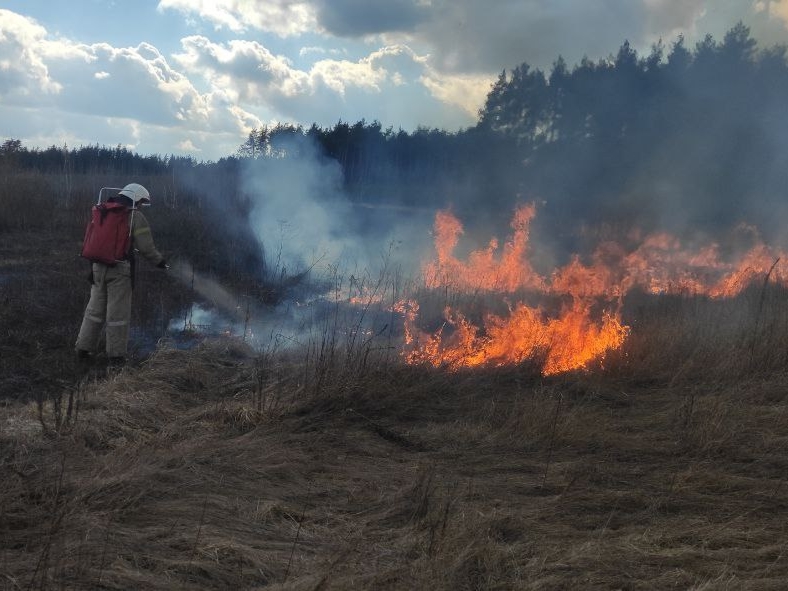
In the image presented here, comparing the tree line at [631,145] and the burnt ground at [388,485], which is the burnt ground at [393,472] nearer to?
the burnt ground at [388,485]

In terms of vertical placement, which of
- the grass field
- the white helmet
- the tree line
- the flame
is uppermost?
the tree line

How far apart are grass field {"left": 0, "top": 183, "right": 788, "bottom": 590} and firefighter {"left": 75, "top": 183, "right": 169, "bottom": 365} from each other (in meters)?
0.31

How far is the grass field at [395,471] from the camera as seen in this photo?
2.93 meters

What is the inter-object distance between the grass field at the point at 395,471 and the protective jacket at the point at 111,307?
32cm

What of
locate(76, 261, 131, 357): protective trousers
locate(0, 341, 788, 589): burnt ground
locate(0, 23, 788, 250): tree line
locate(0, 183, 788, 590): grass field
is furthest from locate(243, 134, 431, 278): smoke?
locate(0, 341, 788, 589): burnt ground

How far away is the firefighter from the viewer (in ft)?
23.6

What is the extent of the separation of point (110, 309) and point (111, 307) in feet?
0.08

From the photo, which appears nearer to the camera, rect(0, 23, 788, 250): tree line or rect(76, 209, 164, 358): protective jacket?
rect(76, 209, 164, 358): protective jacket

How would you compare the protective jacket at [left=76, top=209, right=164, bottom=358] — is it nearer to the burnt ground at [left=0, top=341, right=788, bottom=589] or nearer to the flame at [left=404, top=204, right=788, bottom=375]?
the burnt ground at [left=0, top=341, right=788, bottom=589]

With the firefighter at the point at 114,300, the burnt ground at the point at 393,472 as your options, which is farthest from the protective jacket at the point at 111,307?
the burnt ground at the point at 393,472

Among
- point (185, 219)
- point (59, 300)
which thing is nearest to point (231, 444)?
point (59, 300)

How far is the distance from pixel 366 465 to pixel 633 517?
1.78m

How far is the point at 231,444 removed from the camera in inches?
174

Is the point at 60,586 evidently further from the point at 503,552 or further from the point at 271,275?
the point at 271,275
